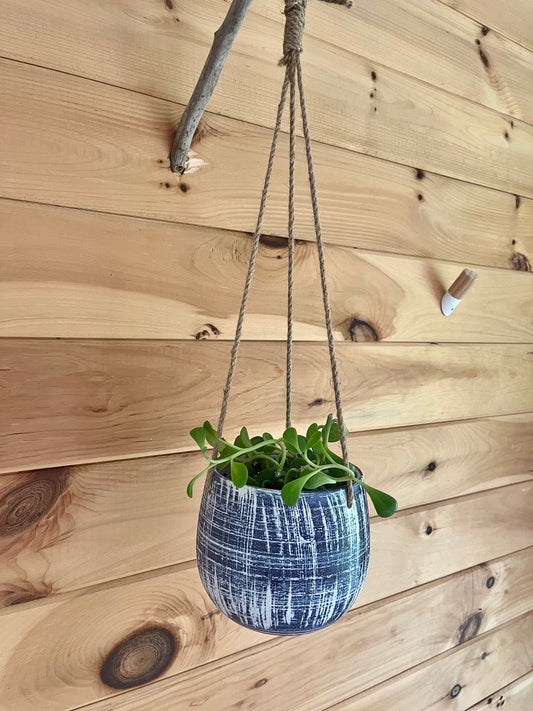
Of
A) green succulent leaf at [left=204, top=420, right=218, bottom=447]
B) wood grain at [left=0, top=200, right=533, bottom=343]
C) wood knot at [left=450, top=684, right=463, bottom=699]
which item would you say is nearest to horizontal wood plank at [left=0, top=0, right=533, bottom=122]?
wood grain at [left=0, top=200, right=533, bottom=343]

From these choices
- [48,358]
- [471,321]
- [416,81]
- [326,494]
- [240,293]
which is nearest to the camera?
[326,494]

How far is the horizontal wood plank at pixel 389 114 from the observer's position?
33.3 inches

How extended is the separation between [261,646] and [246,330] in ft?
1.65

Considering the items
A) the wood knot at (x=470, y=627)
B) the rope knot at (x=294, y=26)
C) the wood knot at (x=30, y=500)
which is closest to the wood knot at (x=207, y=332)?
the wood knot at (x=30, y=500)

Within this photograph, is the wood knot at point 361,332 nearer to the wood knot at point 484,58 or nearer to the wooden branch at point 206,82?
the wooden branch at point 206,82

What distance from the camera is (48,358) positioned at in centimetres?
72

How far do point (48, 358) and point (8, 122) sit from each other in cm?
28

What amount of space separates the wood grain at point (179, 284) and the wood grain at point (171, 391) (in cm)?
2

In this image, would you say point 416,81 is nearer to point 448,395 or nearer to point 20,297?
point 448,395

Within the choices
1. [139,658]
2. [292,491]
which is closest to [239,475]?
[292,491]

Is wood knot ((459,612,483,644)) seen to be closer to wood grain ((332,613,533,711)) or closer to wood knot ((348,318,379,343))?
wood grain ((332,613,533,711))

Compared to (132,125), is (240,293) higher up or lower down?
lower down

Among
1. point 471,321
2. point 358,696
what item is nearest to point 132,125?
point 471,321

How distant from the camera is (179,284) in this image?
2.62 feet
